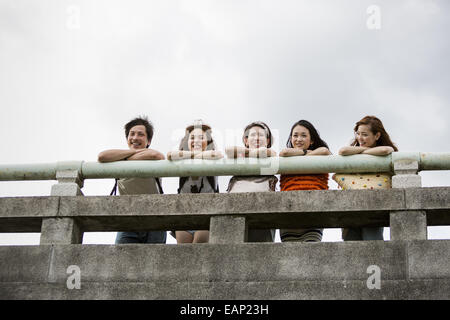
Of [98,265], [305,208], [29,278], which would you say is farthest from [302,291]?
[29,278]

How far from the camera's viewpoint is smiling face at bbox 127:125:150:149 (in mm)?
8281

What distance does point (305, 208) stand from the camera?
6.56 m

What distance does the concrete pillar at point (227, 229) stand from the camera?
21.5ft

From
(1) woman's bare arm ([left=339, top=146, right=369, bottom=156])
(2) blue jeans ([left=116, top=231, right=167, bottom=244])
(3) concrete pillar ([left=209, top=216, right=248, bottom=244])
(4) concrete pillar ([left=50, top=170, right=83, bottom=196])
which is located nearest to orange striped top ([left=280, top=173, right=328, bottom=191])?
(1) woman's bare arm ([left=339, top=146, right=369, bottom=156])

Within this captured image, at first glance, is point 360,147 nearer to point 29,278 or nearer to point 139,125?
point 139,125

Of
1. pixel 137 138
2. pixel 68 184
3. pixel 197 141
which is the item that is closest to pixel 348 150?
pixel 197 141

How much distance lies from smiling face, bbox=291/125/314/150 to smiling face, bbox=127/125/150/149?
1.66 m

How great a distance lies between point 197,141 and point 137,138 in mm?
800

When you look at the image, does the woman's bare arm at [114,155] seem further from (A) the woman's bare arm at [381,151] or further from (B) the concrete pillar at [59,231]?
(A) the woman's bare arm at [381,151]

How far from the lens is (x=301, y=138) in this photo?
788cm

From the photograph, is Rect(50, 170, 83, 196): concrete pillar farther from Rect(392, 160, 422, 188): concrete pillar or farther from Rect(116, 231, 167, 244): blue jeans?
Rect(392, 160, 422, 188): concrete pillar

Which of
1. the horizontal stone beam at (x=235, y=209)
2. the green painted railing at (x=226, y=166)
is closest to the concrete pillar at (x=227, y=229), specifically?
the horizontal stone beam at (x=235, y=209)

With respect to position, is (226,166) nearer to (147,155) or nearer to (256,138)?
(256,138)
